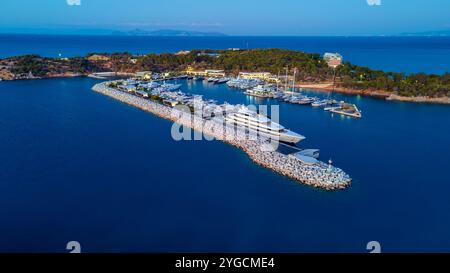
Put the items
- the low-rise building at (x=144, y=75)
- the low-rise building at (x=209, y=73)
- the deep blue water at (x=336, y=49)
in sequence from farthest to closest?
the deep blue water at (x=336, y=49)
the low-rise building at (x=209, y=73)
the low-rise building at (x=144, y=75)

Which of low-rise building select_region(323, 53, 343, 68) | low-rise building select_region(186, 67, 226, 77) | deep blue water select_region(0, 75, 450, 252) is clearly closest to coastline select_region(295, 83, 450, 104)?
low-rise building select_region(323, 53, 343, 68)

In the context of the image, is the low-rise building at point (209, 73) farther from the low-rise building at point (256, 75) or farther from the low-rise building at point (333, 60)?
the low-rise building at point (333, 60)

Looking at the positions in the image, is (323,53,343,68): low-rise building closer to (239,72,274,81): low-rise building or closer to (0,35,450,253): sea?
(239,72,274,81): low-rise building

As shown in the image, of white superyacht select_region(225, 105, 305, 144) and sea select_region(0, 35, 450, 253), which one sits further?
white superyacht select_region(225, 105, 305, 144)

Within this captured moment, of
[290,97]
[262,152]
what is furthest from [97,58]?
[262,152]

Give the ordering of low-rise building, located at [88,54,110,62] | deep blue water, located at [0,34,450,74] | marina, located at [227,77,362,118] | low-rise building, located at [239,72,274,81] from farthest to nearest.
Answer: deep blue water, located at [0,34,450,74], low-rise building, located at [88,54,110,62], low-rise building, located at [239,72,274,81], marina, located at [227,77,362,118]

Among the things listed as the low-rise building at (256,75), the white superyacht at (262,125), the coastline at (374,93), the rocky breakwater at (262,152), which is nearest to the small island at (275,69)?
the coastline at (374,93)

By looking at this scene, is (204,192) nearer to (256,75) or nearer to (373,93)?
(373,93)
